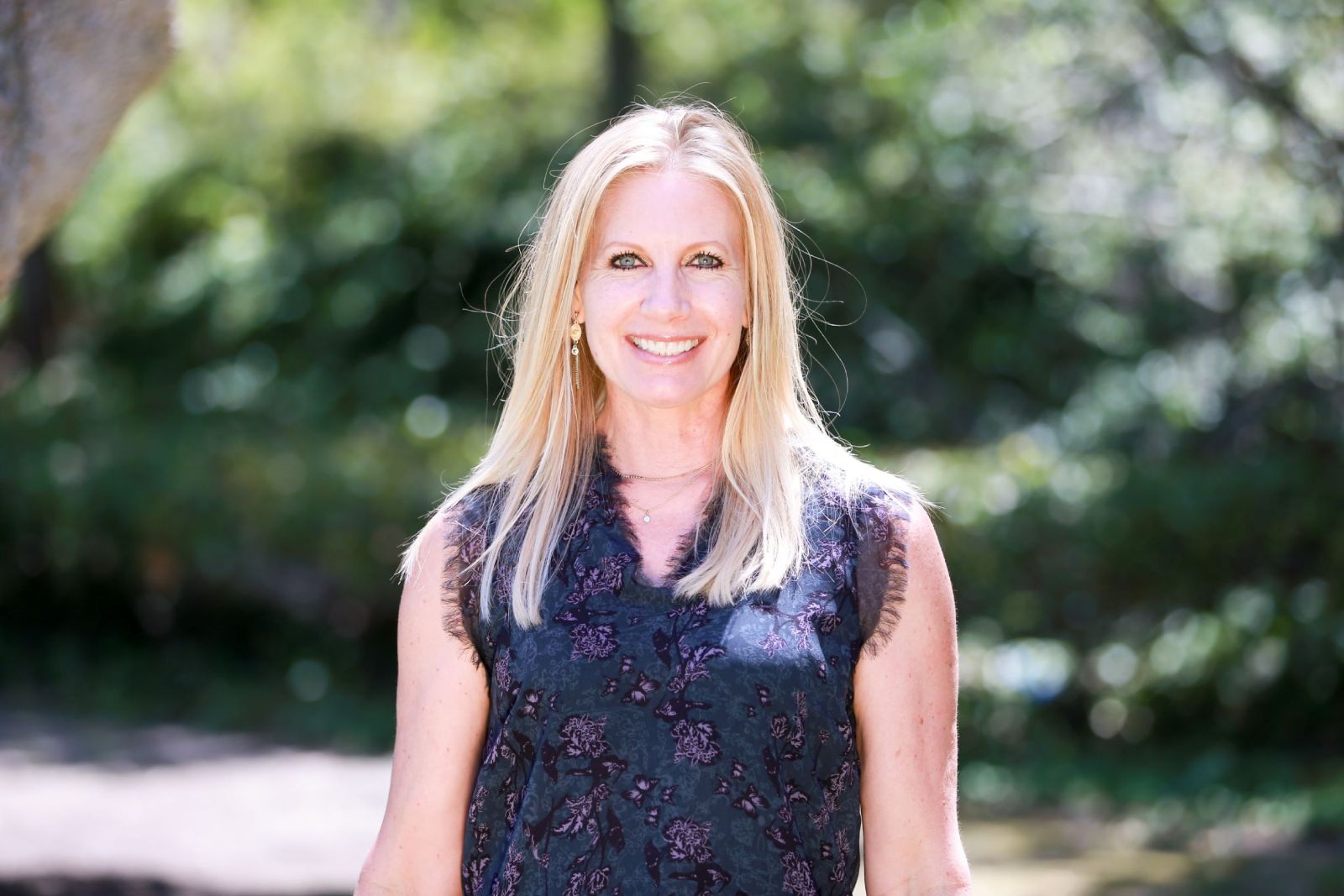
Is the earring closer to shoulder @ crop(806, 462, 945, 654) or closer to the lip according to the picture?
the lip

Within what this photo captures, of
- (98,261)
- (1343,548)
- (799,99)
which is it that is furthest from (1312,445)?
(98,261)

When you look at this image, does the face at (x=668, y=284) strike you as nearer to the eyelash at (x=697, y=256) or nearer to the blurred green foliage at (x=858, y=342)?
the eyelash at (x=697, y=256)

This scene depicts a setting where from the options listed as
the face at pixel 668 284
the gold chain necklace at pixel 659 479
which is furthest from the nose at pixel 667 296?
the gold chain necklace at pixel 659 479

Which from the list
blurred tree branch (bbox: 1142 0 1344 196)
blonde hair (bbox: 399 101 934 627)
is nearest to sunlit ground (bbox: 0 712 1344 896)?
blurred tree branch (bbox: 1142 0 1344 196)

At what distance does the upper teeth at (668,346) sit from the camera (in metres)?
2.35

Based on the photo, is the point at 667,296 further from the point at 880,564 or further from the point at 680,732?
the point at 680,732

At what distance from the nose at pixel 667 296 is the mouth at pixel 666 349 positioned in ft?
0.16

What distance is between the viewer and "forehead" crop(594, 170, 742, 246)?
233cm

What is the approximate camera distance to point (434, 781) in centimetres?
231

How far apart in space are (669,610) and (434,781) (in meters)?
0.42

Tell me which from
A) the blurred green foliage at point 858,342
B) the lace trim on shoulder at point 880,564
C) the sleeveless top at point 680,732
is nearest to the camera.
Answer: the sleeveless top at point 680,732

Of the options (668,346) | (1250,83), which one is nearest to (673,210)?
(668,346)

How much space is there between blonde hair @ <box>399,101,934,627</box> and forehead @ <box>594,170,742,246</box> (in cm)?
1

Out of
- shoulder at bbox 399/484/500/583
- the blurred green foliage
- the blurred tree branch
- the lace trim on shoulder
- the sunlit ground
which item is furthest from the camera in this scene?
the blurred green foliage
